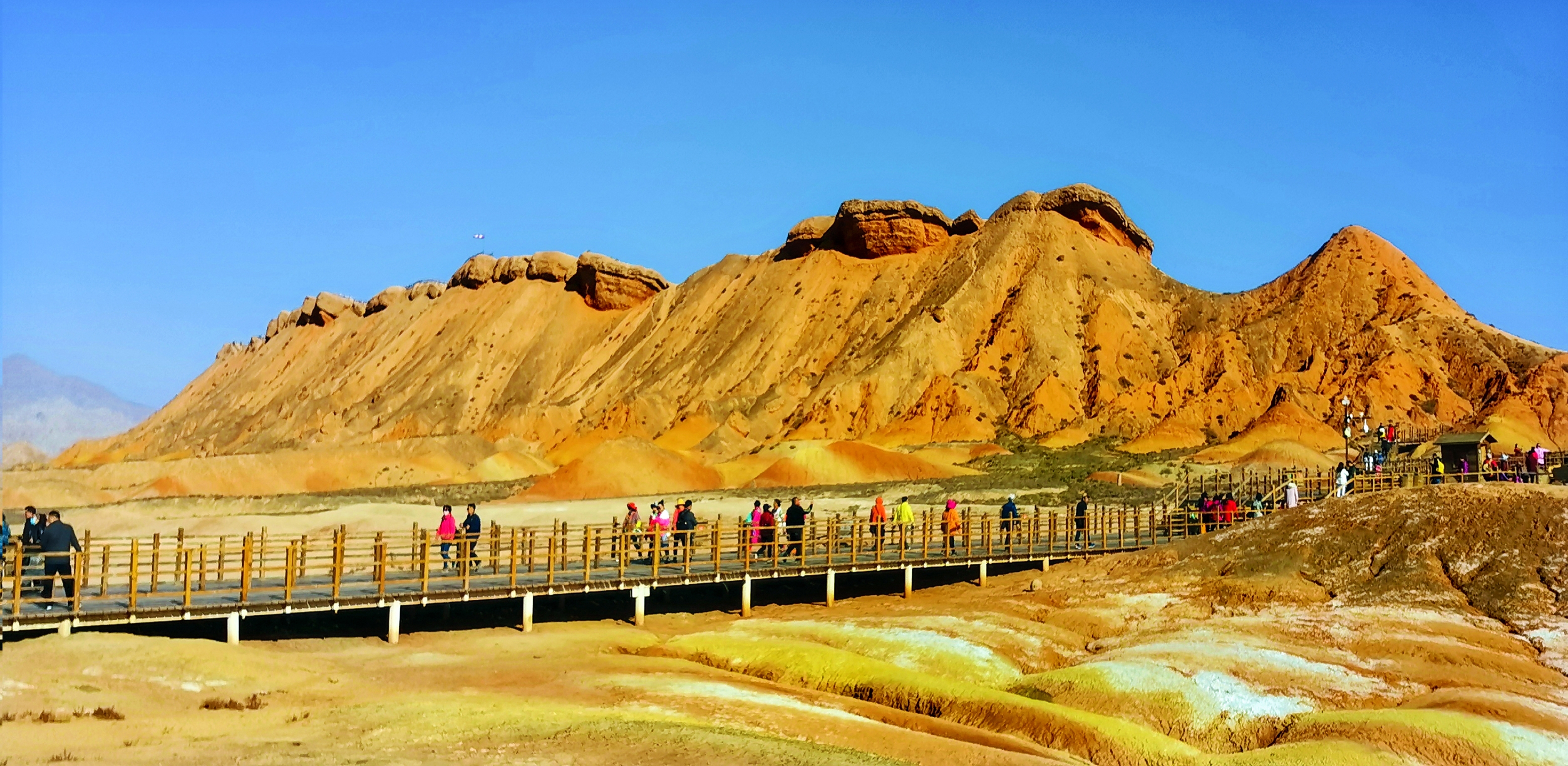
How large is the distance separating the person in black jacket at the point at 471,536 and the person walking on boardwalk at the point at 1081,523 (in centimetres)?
1446

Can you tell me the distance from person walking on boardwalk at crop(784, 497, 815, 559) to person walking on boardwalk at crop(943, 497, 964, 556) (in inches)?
128

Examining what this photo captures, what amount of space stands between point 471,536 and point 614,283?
94.7 m

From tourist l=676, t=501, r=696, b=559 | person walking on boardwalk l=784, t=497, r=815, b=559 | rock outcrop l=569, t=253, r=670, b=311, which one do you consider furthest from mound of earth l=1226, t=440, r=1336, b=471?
rock outcrop l=569, t=253, r=670, b=311

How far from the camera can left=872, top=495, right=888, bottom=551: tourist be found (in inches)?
1174

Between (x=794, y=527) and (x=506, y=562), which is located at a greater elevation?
(x=794, y=527)

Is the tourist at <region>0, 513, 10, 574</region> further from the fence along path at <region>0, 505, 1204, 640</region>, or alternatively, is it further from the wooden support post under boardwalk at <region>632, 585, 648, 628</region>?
the wooden support post under boardwalk at <region>632, 585, 648, 628</region>

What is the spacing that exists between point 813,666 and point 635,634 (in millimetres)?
4648

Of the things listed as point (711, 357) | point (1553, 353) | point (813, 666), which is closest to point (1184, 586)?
point (813, 666)

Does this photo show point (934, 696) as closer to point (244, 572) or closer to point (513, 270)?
point (244, 572)

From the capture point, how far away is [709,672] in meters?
20.2

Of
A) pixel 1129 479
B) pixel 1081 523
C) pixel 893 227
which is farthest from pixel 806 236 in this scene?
pixel 1081 523

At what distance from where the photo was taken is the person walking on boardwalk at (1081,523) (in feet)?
109

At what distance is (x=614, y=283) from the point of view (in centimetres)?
11781

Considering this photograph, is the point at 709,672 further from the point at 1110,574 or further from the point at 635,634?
the point at 1110,574
